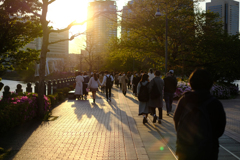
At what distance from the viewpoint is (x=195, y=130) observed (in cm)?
282

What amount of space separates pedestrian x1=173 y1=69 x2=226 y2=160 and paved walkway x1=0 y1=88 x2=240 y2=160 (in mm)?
2396

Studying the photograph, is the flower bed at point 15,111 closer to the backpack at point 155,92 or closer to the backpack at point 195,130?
the backpack at point 155,92

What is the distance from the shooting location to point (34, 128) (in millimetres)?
8062

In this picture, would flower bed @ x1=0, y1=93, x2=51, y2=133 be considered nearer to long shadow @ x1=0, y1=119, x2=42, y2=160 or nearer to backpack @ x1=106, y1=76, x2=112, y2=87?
long shadow @ x1=0, y1=119, x2=42, y2=160

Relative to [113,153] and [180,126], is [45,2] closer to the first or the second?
[113,153]

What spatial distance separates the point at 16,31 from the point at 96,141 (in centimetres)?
685

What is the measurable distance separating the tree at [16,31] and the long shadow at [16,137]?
12.8ft

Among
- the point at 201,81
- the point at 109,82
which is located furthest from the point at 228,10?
the point at 201,81

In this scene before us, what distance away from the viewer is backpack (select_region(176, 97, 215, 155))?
2.78 metres

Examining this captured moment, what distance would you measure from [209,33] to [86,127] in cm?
2006

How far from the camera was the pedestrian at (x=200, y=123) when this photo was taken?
2.78 m

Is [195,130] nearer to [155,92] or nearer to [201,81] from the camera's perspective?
[201,81]

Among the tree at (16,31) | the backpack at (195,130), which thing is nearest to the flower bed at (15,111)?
the tree at (16,31)

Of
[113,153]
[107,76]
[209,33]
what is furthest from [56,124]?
[209,33]
